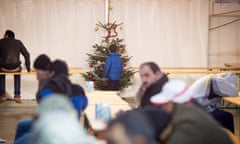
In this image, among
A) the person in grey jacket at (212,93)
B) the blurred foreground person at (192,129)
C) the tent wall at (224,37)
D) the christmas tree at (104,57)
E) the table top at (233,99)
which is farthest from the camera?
the tent wall at (224,37)

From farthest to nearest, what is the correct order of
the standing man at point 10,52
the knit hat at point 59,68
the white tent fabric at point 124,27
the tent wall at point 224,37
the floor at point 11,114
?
the tent wall at point 224,37 → the white tent fabric at point 124,27 → the standing man at point 10,52 → the floor at point 11,114 → the knit hat at point 59,68

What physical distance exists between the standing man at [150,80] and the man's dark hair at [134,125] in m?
2.49

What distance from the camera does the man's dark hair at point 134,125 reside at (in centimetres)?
223

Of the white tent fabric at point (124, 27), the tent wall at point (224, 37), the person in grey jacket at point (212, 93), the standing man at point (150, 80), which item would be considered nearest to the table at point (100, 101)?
the standing man at point (150, 80)

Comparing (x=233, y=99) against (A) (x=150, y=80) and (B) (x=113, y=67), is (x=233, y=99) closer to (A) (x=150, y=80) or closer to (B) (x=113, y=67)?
(A) (x=150, y=80)

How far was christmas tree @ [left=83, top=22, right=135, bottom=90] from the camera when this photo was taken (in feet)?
38.8

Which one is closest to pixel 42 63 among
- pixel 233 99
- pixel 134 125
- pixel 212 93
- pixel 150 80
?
pixel 150 80

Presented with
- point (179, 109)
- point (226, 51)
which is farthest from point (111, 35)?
point (179, 109)

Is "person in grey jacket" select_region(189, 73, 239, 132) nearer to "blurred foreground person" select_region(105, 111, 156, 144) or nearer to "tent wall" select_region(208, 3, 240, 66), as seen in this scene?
"blurred foreground person" select_region(105, 111, 156, 144)

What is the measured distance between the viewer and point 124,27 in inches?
503

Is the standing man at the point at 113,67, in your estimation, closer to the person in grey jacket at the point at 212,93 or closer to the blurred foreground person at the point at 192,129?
the person in grey jacket at the point at 212,93

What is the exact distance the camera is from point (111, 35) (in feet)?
41.1

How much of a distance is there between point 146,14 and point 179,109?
9964 millimetres

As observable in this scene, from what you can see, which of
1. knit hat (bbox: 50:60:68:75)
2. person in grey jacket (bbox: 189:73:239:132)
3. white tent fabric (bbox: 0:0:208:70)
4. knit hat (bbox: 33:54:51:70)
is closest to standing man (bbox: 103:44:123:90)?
white tent fabric (bbox: 0:0:208:70)
